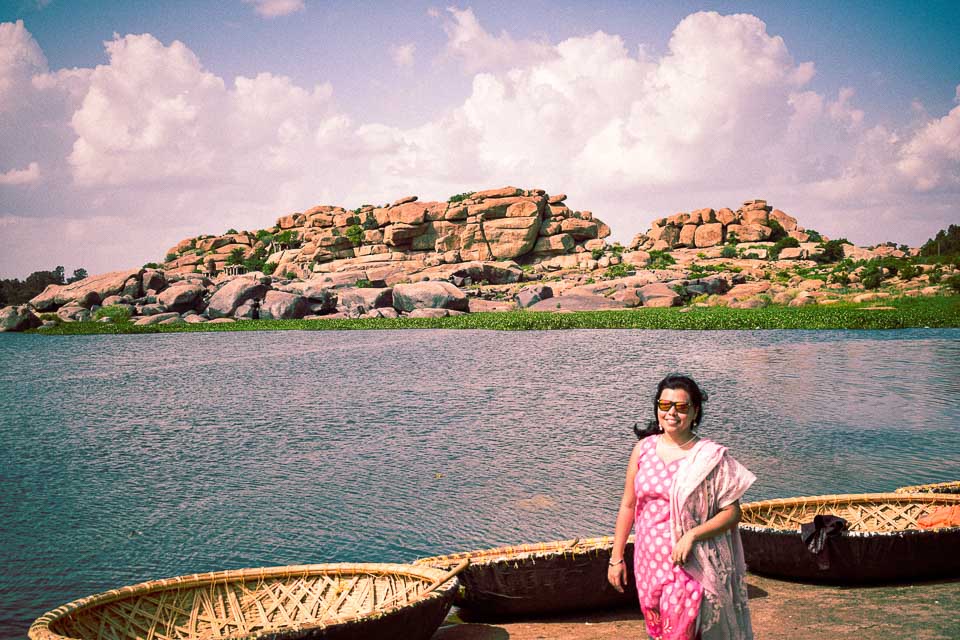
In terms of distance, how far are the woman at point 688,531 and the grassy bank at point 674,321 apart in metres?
37.4

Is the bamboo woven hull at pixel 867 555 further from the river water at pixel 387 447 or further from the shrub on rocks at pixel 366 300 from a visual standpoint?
the shrub on rocks at pixel 366 300

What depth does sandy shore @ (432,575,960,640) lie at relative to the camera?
20.2 feet

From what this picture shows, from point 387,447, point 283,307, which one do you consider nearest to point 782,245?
point 283,307

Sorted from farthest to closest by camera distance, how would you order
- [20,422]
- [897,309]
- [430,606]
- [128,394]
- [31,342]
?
[31,342], [897,309], [128,394], [20,422], [430,606]

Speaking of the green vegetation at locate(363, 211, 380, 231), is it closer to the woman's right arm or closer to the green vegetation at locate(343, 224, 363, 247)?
the green vegetation at locate(343, 224, 363, 247)

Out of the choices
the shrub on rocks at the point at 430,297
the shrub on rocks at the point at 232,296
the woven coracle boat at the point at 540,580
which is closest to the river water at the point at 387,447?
the woven coracle boat at the point at 540,580

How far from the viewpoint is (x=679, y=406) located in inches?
168

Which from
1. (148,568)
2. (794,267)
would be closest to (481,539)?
(148,568)

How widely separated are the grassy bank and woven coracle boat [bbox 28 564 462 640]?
3632cm

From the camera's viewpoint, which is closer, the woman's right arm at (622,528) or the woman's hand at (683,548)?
the woman's hand at (683,548)

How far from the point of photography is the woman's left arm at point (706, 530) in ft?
13.4

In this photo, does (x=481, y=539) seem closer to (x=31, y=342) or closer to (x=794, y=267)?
(x=31, y=342)

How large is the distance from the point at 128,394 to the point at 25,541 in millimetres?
14144

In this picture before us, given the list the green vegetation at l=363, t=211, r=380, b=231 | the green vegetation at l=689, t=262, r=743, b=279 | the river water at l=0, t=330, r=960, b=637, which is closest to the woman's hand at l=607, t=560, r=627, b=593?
the river water at l=0, t=330, r=960, b=637
